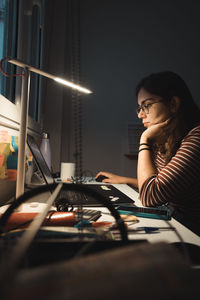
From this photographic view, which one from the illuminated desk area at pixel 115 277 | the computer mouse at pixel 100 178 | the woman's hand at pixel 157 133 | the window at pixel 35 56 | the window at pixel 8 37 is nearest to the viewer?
the illuminated desk area at pixel 115 277

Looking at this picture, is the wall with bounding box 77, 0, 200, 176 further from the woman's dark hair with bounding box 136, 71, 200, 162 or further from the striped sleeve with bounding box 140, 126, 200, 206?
the striped sleeve with bounding box 140, 126, 200, 206

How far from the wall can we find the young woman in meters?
1.28

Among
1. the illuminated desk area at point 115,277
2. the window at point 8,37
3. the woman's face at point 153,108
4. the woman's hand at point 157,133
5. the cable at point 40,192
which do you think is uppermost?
the window at point 8,37

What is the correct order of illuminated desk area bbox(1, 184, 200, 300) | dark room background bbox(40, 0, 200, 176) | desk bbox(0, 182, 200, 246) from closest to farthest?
illuminated desk area bbox(1, 184, 200, 300) → desk bbox(0, 182, 200, 246) → dark room background bbox(40, 0, 200, 176)

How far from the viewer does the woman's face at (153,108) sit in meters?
1.03

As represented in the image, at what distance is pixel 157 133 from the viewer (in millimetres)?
1006

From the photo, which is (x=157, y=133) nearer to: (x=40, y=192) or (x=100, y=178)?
(x=100, y=178)

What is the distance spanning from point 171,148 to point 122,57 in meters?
1.90

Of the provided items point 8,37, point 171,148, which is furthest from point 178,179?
point 8,37

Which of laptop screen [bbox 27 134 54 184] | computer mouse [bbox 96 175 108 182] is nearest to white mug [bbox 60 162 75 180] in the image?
computer mouse [bbox 96 175 108 182]

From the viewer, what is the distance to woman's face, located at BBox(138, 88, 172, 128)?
3.39ft

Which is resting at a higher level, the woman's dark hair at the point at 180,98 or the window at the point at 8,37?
the window at the point at 8,37

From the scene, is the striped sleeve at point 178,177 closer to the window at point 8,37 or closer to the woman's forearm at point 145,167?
the woman's forearm at point 145,167

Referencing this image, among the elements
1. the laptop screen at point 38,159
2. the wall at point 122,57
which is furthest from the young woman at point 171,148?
the wall at point 122,57
